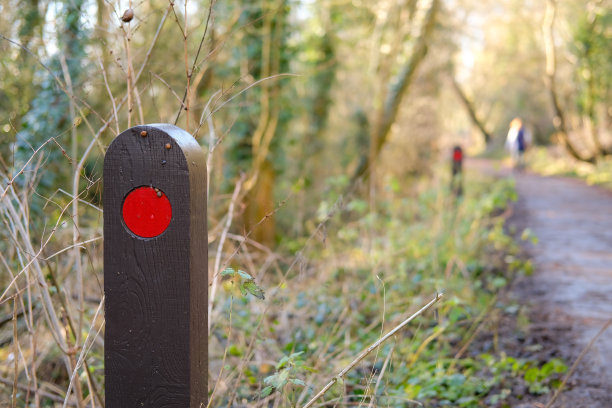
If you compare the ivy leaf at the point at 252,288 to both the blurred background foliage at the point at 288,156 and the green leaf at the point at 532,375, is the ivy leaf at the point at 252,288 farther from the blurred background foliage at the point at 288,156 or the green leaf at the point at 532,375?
the green leaf at the point at 532,375

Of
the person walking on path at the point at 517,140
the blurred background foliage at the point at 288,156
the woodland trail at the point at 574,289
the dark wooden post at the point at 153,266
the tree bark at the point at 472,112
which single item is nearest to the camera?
the dark wooden post at the point at 153,266

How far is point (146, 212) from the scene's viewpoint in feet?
5.34

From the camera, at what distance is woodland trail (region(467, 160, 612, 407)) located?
3246 mm

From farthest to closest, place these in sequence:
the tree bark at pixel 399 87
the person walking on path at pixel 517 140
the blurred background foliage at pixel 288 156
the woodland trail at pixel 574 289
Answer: the person walking on path at pixel 517 140
the tree bark at pixel 399 87
the woodland trail at pixel 574 289
the blurred background foliage at pixel 288 156

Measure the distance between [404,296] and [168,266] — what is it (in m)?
3.61

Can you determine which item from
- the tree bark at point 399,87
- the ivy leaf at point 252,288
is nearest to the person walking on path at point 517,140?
the tree bark at point 399,87

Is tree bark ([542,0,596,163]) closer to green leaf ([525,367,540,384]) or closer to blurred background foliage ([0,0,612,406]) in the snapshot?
blurred background foliage ([0,0,612,406])

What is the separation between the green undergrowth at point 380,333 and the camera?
8.68 ft

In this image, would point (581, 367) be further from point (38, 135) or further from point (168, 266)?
point (38, 135)

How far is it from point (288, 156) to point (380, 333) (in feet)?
34.1

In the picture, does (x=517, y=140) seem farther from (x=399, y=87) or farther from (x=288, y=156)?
(x=288, y=156)

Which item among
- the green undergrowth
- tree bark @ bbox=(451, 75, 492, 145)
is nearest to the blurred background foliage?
the green undergrowth

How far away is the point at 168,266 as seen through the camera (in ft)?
5.32

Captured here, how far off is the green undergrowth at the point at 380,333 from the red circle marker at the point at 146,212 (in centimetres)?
47
